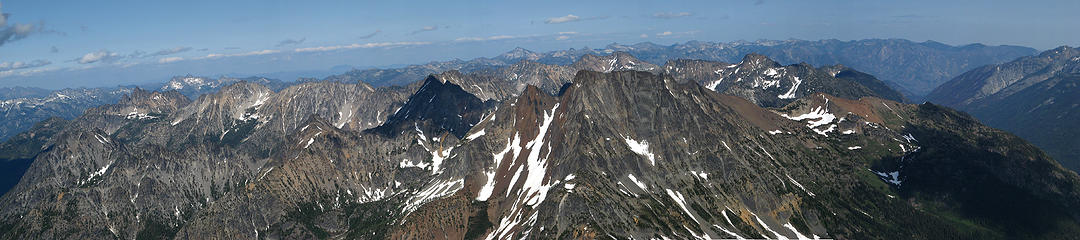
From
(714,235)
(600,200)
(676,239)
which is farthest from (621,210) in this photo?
(714,235)

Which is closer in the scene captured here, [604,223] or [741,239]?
[604,223]

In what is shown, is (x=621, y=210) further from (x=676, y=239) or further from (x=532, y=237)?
(x=532, y=237)

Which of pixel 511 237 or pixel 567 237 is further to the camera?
pixel 511 237

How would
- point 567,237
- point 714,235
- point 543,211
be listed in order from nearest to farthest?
point 567,237 < point 543,211 < point 714,235

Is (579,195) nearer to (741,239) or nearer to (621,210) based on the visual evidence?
(621,210)

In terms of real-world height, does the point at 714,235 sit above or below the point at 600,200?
below

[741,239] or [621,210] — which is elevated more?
[621,210]

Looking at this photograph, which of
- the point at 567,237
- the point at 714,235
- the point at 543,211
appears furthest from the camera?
the point at 714,235

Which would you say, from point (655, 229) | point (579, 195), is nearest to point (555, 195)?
point (579, 195)

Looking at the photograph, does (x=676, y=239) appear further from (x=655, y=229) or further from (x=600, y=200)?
(x=600, y=200)
